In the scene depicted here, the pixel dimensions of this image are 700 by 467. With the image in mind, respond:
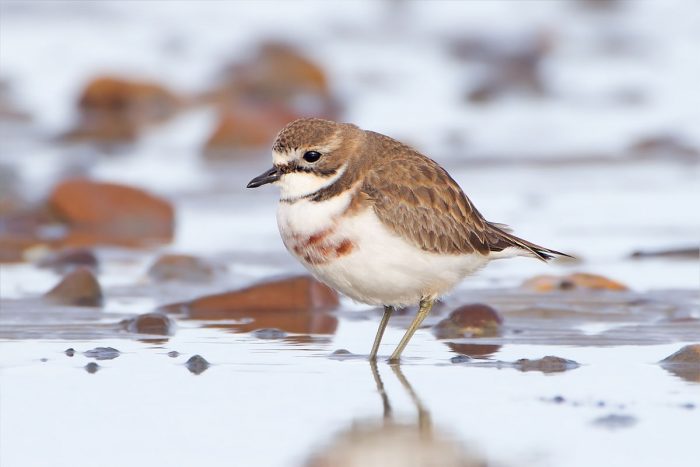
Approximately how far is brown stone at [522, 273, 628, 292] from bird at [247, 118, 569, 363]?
1354 mm

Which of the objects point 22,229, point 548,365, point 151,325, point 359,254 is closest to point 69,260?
point 22,229

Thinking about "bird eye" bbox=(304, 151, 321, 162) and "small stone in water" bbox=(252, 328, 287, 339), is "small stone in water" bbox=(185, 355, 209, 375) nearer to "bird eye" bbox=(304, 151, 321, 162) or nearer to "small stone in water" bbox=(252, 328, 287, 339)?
"small stone in water" bbox=(252, 328, 287, 339)

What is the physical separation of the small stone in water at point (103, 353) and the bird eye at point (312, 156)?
1.25 meters

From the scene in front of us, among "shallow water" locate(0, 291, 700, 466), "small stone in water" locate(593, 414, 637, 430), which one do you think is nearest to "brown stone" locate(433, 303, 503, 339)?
"shallow water" locate(0, 291, 700, 466)

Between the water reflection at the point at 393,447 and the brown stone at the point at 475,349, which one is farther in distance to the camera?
the brown stone at the point at 475,349

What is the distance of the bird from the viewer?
20.9 feet

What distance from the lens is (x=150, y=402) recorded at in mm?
5609

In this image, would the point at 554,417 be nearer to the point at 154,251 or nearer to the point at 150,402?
the point at 150,402

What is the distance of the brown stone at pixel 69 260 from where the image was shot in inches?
349

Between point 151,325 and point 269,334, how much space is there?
0.61 metres

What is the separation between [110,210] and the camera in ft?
33.9

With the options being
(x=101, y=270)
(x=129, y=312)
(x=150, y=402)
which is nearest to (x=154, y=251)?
(x=101, y=270)

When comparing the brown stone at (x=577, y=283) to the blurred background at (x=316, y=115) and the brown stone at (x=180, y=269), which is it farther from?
the brown stone at (x=180, y=269)

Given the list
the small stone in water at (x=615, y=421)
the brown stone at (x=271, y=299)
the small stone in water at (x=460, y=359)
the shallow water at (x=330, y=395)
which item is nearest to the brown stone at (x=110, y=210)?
the brown stone at (x=271, y=299)
